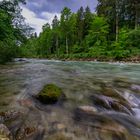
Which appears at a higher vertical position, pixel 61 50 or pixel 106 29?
pixel 106 29

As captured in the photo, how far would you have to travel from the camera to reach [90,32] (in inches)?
1394

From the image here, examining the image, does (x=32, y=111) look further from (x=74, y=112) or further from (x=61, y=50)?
(x=61, y=50)

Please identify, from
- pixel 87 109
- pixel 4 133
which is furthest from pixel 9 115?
pixel 87 109

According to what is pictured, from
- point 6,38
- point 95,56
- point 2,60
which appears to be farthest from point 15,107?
point 95,56

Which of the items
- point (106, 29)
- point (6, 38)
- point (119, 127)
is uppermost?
point (106, 29)

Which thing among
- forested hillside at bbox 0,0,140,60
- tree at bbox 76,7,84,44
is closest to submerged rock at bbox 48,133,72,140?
forested hillside at bbox 0,0,140,60

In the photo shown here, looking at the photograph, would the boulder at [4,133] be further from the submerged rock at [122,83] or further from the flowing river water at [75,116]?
the submerged rock at [122,83]

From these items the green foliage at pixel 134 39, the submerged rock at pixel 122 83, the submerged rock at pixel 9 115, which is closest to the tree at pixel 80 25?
the green foliage at pixel 134 39

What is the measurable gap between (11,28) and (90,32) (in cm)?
2201

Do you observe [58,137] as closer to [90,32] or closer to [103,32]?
[103,32]

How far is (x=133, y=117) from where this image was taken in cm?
428

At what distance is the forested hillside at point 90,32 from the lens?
52.6 ft

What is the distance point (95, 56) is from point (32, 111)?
22.9 metres

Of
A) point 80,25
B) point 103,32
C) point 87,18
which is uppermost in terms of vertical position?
point 87,18
